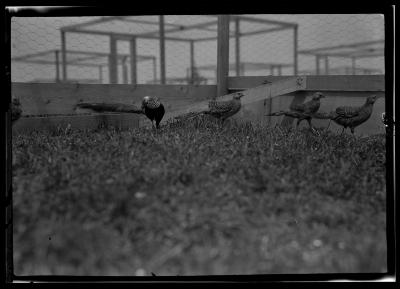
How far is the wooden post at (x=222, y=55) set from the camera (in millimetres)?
3660

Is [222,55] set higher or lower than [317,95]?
higher

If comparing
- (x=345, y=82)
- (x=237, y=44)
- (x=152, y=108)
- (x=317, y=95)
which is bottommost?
(x=152, y=108)

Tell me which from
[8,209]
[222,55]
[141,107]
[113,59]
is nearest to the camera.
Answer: [8,209]

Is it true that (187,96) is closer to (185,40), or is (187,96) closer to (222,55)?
(222,55)

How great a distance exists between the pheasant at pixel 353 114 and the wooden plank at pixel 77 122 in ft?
5.09

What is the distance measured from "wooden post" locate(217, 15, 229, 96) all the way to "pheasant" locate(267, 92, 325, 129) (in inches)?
27.6

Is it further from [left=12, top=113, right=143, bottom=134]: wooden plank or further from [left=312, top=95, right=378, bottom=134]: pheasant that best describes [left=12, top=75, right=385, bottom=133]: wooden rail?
[left=312, top=95, right=378, bottom=134]: pheasant

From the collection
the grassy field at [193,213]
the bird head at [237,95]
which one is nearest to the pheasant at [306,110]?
the bird head at [237,95]

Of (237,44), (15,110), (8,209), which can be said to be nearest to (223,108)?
(237,44)

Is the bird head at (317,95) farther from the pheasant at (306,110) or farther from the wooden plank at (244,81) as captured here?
the wooden plank at (244,81)

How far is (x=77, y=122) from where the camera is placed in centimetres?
294

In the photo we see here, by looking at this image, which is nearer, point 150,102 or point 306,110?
point 150,102

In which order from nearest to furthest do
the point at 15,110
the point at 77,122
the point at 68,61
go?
the point at 15,110 < the point at 77,122 < the point at 68,61

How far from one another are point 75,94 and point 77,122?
26 centimetres
